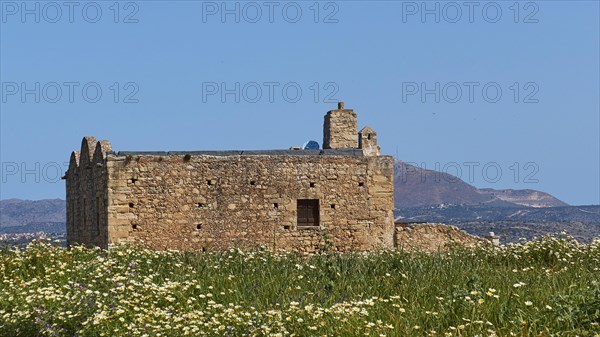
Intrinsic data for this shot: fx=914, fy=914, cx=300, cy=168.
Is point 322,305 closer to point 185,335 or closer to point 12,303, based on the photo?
point 185,335

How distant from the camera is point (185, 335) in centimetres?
1184

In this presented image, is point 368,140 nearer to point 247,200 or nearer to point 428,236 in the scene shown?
point 428,236

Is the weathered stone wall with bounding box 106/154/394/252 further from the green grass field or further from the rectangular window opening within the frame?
the green grass field

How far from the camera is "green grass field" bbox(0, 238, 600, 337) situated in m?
11.6

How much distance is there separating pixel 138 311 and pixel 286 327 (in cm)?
267

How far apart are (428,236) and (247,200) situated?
16.7 feet

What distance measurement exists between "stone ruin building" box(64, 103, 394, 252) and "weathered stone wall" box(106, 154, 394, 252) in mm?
26

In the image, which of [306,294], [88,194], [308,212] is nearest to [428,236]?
[308,212]

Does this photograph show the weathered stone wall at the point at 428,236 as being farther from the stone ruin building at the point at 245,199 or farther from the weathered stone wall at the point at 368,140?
the weathered stone wall at the point at 368,140

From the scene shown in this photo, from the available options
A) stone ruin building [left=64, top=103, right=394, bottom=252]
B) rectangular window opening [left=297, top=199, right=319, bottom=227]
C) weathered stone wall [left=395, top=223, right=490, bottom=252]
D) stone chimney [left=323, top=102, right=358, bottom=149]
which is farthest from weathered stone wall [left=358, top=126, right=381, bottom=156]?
rectangular window opening [left=297, top=199, right=319, bottom=227]

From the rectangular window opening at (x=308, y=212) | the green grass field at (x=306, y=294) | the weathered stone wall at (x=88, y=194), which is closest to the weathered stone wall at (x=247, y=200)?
the rectangular window opening at (x=308, y=212)

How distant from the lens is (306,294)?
551 inches

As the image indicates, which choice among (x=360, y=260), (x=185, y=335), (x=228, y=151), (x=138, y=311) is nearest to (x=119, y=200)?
(x=228, y=151)

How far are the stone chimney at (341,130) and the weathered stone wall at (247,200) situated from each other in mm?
2229
